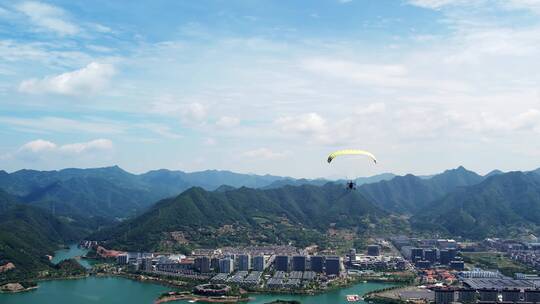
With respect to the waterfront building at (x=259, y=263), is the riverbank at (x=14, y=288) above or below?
below

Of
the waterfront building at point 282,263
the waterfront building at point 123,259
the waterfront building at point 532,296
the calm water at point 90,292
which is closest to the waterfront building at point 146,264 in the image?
the waterfront building at point 123,259

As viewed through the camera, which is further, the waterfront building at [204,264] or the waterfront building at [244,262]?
the waterfront building at [244,262]

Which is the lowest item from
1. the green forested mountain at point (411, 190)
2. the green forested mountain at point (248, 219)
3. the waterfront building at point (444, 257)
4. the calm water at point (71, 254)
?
the calm water at point (71, 254)

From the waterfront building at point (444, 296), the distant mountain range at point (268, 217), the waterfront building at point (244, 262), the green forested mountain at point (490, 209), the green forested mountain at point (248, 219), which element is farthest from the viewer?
the green forested mountain at point (490, 209)

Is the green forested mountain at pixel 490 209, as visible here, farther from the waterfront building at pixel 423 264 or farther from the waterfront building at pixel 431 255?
the waterfront building at pixel 423 264

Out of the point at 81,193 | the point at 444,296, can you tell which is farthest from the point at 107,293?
the point at 81,193

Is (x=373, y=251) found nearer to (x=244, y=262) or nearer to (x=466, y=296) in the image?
(x=244, y=262)

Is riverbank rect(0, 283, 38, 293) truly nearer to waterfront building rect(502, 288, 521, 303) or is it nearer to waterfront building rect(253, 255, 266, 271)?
waterfront building rect(253, 255, 266, 271)
